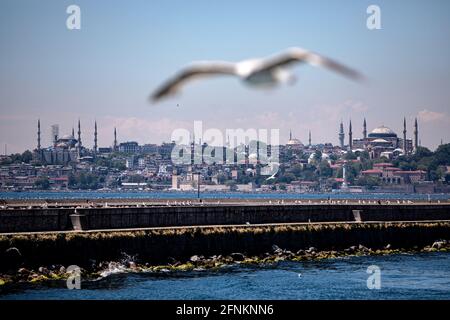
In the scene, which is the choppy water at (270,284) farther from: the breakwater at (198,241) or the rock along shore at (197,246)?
the breakwater at (198,241)

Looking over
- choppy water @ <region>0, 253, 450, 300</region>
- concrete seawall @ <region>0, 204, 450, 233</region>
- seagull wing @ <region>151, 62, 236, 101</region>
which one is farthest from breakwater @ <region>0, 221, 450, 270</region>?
seagull wing @ <region>151, 62, 236, 101</region>

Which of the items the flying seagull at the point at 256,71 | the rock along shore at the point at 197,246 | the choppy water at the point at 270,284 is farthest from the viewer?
the rock along shore at the point at 197,246

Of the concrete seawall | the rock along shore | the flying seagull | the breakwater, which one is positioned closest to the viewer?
the flying seagull

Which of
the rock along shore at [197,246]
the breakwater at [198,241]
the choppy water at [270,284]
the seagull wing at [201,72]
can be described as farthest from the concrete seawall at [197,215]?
the seagull wing at [201,72]

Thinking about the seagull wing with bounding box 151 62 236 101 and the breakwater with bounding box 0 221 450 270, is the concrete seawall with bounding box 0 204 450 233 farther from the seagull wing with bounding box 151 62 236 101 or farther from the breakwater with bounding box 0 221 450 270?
the seagull wing with bounding box 151 62 236 101
